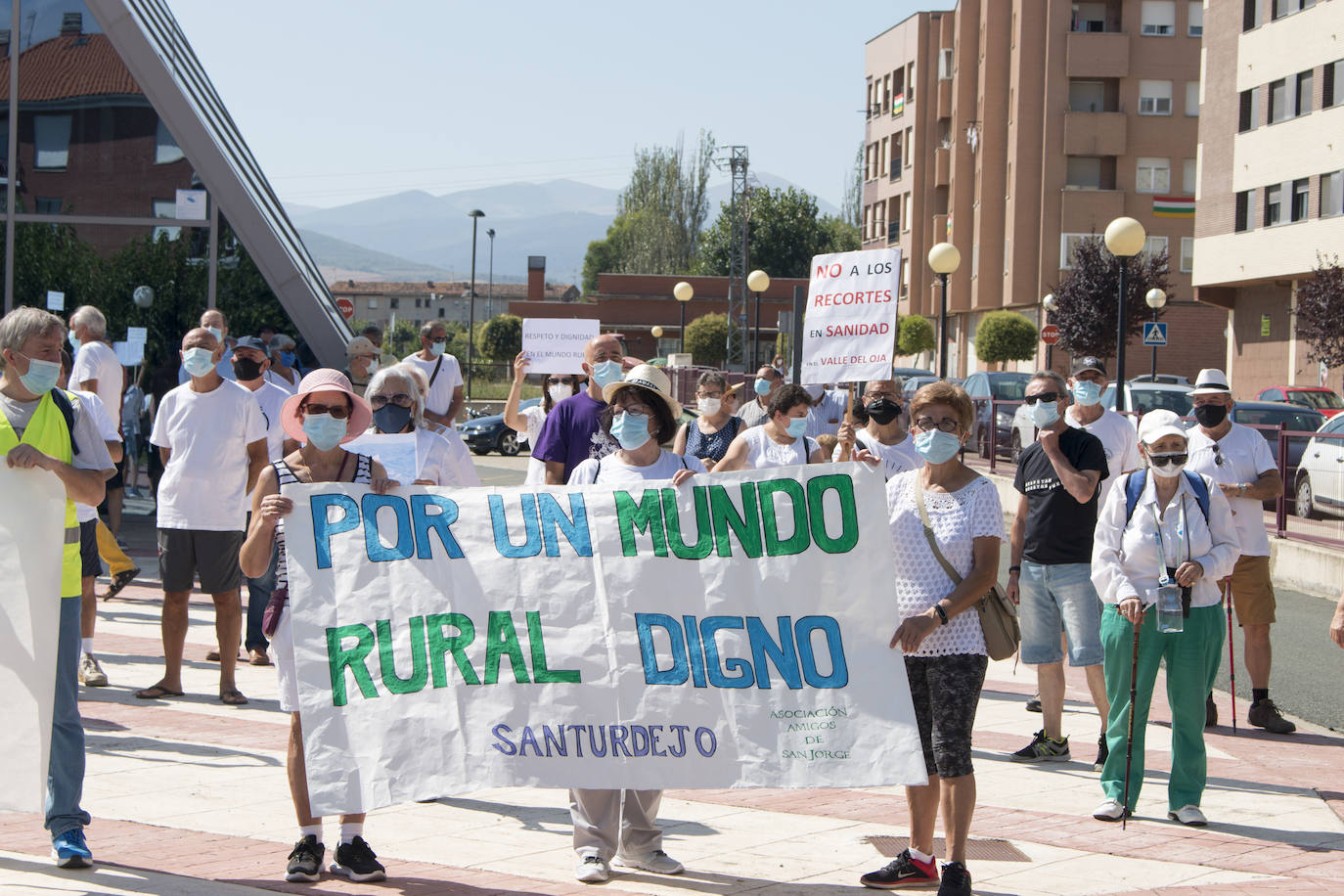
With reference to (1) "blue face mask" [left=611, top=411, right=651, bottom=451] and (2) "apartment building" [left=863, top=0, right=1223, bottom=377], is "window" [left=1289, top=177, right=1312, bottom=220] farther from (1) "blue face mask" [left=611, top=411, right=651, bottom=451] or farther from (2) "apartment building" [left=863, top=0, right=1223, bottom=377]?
(1) "blue face mask" [left=611, top=411, right=651, bottom=451]

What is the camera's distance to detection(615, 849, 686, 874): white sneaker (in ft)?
19.0

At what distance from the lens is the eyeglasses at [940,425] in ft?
18.8

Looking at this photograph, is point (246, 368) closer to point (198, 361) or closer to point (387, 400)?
point (198, 361)

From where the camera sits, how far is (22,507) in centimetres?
573

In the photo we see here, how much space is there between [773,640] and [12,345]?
10.3 ft

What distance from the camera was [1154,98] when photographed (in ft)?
198

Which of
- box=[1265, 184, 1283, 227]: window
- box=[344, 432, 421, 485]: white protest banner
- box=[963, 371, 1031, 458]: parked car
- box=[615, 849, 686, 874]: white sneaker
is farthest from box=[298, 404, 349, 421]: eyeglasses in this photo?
box=[1265, 184, 1283, 227]: window

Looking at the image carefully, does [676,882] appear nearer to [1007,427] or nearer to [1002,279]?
[1007,427]

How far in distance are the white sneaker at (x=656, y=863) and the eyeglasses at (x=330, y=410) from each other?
207cm

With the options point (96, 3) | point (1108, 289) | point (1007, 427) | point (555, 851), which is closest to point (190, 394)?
point (555, 851)

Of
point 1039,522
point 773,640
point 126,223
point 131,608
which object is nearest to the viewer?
point 773,640

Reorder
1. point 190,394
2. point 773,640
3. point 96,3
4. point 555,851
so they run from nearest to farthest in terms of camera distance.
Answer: point 773,640, point 555,851, point 190,394, point 96,3

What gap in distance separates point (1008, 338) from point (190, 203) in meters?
40.7

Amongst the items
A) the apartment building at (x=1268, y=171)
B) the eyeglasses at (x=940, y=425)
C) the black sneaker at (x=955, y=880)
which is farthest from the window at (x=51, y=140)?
the apartment building at (x=1268, y=171)
